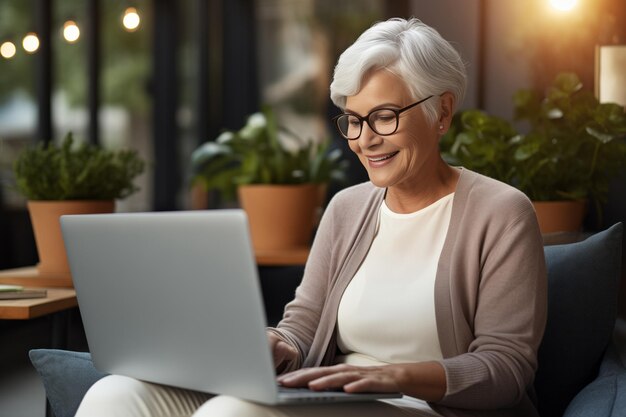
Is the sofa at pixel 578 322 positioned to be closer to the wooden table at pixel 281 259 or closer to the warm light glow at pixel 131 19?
the wooden table at pixel 281 259

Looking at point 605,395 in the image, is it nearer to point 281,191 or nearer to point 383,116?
point 383,116

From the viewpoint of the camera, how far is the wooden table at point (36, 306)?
7.27 feet

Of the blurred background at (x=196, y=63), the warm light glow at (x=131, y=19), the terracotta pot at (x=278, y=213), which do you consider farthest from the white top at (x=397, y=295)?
the warm light glow at (x=131, y=19)

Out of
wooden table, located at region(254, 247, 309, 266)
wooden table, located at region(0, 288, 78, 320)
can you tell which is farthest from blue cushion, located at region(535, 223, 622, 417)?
wooden table, located at region(254, 247, 309, 266)

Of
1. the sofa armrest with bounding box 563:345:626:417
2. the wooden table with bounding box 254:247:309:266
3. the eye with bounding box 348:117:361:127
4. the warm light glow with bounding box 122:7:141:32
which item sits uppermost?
the warm light glow with bounding box 122:7:141:32

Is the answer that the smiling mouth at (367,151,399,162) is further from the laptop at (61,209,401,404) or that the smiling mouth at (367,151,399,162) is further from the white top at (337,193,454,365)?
the laptop at (61,209,401,404)

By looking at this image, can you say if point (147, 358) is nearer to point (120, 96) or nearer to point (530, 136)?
point (530, 136)

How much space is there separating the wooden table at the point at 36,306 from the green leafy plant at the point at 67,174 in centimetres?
40

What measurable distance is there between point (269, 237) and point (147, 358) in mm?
1930

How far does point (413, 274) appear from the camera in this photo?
1.97 meters

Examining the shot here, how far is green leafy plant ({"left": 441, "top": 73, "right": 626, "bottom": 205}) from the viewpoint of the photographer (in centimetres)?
275

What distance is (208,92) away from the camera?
23.1 ft

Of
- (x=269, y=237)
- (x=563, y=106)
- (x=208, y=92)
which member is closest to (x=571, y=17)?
(x=563, y=106)

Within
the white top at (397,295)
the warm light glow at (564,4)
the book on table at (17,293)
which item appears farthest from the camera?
the warm light glow at (564,4)
